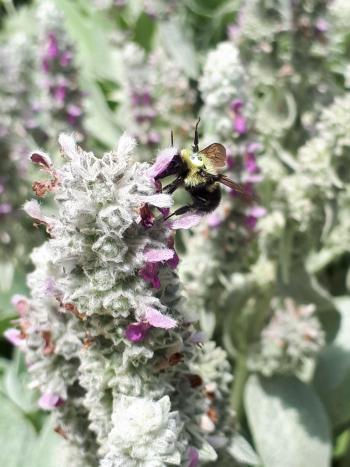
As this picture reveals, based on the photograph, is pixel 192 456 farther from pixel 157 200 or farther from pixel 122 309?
pixel 157 200

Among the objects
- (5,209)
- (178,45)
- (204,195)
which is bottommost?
(5,209)

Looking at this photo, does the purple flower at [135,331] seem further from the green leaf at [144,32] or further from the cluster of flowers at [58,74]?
the green leaf at [144,32]

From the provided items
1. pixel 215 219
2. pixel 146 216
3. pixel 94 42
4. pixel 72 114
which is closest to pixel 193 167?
pixel 146 216

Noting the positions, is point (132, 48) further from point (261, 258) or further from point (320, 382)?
point (320, 382)

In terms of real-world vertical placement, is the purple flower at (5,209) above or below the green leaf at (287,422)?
above

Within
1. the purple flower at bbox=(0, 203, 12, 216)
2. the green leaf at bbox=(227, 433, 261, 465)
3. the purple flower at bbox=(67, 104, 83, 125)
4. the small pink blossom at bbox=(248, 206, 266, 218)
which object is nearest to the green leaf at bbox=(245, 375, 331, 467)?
the green leaf at bbox=(227, 433, 261, 465)

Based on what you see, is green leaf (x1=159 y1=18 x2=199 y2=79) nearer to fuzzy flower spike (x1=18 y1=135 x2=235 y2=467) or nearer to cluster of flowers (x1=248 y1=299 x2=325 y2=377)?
cluster of flowers (x1=248 y1=299 x2=325 y2=377)

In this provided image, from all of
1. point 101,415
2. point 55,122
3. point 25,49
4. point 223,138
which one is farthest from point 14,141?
point 101,415

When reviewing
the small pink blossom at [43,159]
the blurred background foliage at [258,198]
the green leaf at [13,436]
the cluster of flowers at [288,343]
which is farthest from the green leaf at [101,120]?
the small pink blossom at [43,159]
